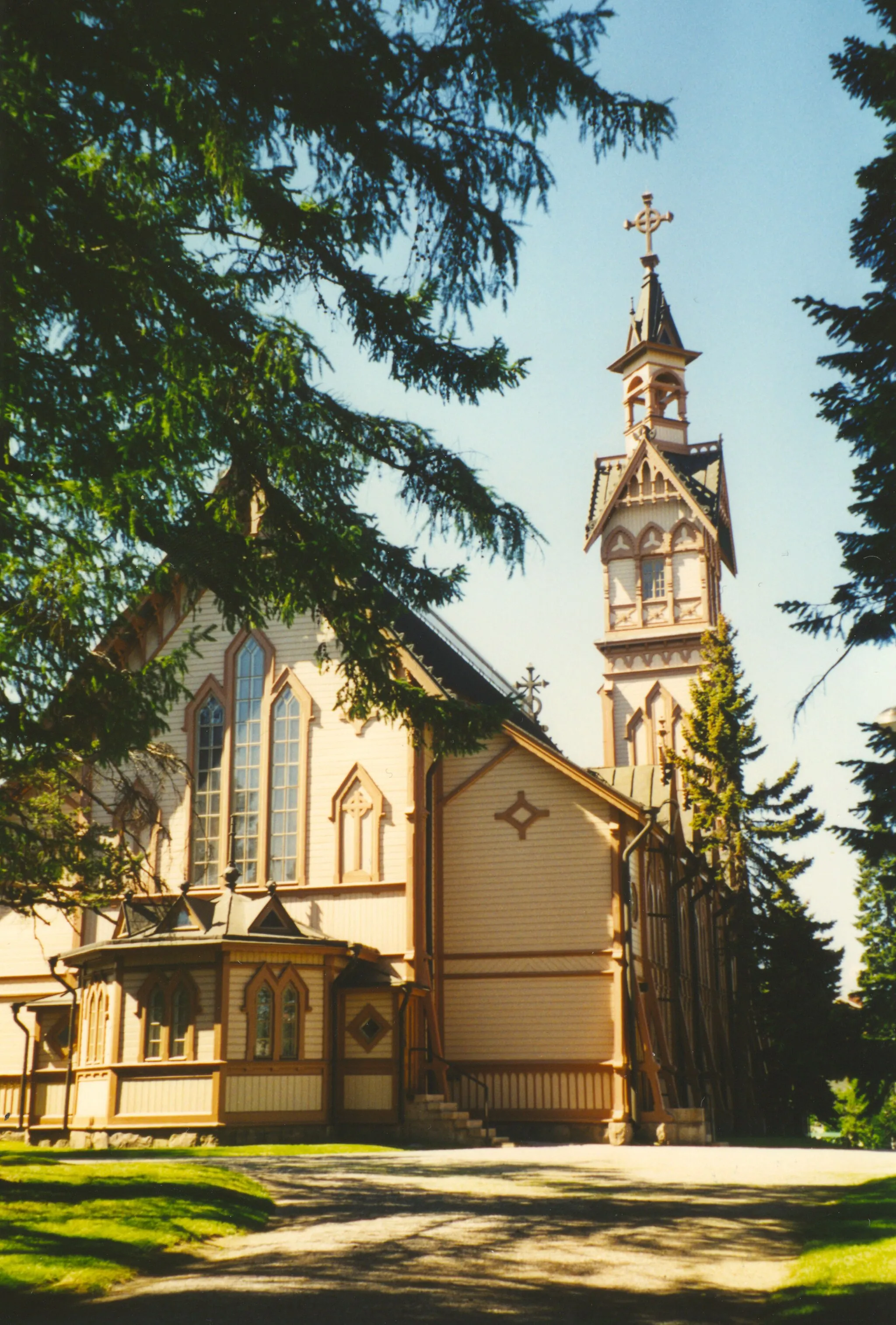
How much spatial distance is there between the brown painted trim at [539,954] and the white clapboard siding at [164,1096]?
6249mm

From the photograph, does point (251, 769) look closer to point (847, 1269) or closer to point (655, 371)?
point (847, 1269)

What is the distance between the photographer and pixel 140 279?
9.88 m

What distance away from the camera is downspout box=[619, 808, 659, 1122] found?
25547 millimetres

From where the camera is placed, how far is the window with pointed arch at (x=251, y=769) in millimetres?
27750

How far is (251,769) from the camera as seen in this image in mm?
28250

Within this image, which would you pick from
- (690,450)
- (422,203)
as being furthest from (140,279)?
(690,450)

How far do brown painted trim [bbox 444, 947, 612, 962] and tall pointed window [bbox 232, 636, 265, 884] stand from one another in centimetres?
455

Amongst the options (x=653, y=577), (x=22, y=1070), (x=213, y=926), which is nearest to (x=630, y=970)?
(x=213, y=926)

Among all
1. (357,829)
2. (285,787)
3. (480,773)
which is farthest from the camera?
(285,787)

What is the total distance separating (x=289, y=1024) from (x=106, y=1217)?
13.0m

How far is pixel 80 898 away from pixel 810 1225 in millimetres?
10671

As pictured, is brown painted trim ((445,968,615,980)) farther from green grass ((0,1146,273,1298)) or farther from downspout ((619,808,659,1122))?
green grass ((0,1146,273,1298))

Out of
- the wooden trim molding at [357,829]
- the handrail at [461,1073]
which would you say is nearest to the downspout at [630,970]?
the handrail at [461,1073]

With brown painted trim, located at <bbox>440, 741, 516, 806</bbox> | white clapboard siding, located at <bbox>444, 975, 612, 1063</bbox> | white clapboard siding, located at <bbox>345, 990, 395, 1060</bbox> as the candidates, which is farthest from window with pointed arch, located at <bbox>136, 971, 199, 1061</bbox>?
brown painted trim, located at <bbox>440, 741, 516, 806</bbox>
